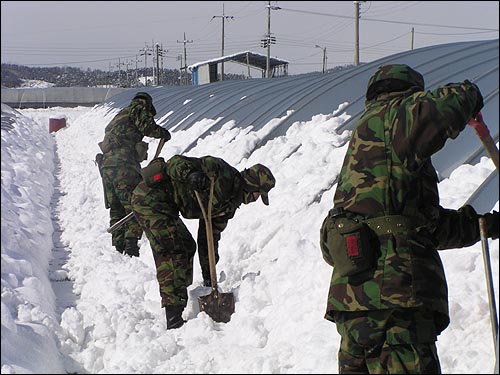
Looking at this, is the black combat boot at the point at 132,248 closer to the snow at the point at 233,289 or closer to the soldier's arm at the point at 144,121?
the snow at the point at 233,289

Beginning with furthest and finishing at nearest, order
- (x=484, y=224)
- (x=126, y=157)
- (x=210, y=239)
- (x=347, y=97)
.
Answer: (x=347, y=97) < (x=126, y=157) < (x=210, y=239) < (x=484, y=224)

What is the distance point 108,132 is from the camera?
252 inches

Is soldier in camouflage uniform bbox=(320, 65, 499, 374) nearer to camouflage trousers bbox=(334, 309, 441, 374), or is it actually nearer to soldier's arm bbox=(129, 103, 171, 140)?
camouflage trousers bbox=(334, 309, 441, 374)

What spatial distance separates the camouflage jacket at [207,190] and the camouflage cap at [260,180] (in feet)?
0.28

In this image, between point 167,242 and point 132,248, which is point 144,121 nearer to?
point 132,248

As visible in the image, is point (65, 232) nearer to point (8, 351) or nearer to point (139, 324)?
point (139, 324)

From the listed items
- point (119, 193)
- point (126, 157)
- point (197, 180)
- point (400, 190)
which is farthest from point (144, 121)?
point (400, 190)

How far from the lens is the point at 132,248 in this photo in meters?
5.98

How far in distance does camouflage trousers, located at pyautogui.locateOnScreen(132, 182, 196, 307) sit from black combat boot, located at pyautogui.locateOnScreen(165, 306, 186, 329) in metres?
0.03

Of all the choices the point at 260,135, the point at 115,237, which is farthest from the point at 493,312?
the point at 260,135

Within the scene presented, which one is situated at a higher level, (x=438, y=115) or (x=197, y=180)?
(x=438, y=115)

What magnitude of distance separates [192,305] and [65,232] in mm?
3466

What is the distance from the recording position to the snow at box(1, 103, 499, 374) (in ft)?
9.34

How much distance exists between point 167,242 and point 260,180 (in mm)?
782
